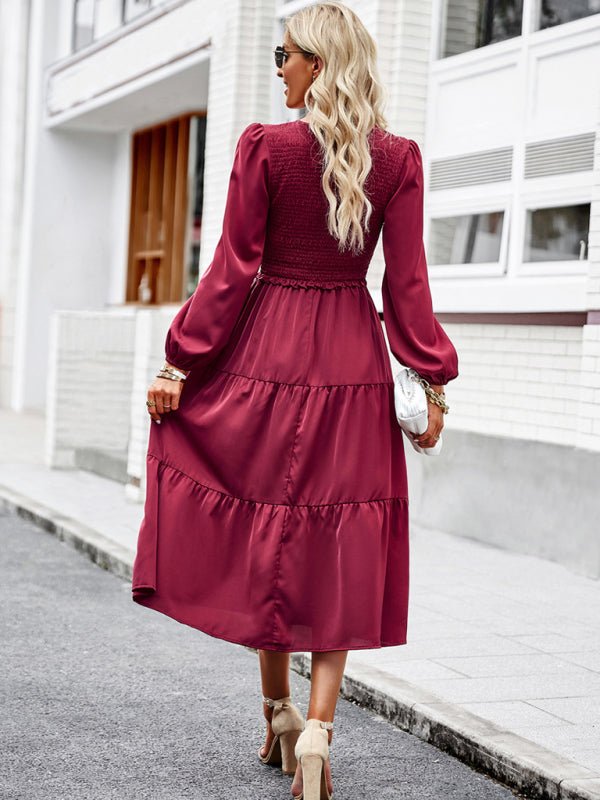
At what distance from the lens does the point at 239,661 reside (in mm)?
5758

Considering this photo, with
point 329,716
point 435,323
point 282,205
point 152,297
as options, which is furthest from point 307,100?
point 152,297

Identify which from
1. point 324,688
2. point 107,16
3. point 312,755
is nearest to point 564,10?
point 324,688

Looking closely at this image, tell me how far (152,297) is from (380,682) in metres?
15.8

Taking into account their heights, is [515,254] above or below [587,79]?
below

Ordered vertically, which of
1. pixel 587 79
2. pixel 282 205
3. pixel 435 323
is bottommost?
pixel 435 323

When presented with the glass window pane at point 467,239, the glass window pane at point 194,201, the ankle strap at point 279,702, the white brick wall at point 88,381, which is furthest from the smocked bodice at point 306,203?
the glass window pane at point 194,201

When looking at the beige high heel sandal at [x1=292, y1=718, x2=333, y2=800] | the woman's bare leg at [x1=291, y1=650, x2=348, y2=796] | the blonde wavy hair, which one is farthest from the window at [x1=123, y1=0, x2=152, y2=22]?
the beige high heel sandal at [x1=292, y1=718, x2=333, y2=800]

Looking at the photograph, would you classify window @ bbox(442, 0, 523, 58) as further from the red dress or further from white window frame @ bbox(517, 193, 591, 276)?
the red dress

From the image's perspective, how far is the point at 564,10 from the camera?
9.19 metres

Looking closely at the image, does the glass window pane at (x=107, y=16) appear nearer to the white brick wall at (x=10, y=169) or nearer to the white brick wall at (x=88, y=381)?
the white brick wall at (x=10, y=169)

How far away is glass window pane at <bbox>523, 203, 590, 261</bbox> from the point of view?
8.84 meters

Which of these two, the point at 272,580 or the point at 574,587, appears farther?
the point at 574,587

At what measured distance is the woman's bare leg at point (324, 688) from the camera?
368 cm

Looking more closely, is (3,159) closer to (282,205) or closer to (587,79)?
(587,79)
